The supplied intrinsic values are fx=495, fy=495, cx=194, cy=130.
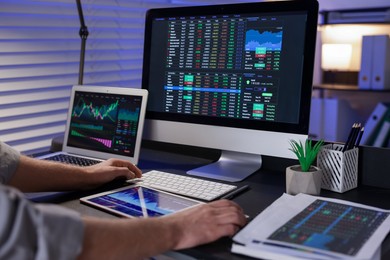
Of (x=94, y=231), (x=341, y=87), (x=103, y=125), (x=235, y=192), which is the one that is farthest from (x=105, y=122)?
(x=341, y=87)

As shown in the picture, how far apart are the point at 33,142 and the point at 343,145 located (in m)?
1.23

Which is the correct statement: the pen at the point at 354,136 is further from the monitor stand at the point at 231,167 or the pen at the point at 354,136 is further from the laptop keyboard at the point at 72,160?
the laptop keyboard at the point at 72,160

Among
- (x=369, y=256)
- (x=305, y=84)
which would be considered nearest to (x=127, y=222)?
(x=369, y=256)

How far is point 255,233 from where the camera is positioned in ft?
3.06

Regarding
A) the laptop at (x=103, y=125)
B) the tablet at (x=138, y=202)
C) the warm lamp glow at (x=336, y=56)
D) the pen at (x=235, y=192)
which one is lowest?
the tablet at (x=138, y=202)

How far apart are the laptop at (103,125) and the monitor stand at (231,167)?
217mm

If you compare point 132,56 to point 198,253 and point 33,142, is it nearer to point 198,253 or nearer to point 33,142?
point 33,142

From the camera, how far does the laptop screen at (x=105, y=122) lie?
151 cm

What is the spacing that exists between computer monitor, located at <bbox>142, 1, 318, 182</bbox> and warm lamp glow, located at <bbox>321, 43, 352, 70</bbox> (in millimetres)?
2293

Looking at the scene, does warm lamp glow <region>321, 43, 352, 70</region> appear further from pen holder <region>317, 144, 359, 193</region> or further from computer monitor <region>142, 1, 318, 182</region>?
pen holder <region>317, 144, 359, 193</region>

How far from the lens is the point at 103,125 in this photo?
157 centimetres

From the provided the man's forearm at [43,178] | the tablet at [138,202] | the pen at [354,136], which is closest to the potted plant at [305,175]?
the pen at [354,136]

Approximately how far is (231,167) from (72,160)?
494 millimetres

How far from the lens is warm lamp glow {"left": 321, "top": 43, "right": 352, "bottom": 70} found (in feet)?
11.7
